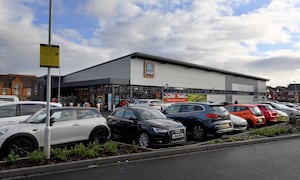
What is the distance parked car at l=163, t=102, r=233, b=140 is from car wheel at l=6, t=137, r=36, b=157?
6261mm

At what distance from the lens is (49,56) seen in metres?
6.56

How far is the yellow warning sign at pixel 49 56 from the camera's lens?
6498 millimetres

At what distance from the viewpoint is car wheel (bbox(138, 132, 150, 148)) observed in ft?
27.9

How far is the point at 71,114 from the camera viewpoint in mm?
8438

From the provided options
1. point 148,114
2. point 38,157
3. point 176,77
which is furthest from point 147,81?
point 38,157

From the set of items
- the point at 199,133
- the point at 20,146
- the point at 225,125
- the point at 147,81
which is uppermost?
the point at 147,81

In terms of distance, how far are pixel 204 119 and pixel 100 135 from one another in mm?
4275

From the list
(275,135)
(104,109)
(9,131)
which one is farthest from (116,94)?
(9,131)

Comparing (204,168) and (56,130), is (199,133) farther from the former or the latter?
(56,130)

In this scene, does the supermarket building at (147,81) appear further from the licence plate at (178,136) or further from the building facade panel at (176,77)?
the licence plate at (178,136)


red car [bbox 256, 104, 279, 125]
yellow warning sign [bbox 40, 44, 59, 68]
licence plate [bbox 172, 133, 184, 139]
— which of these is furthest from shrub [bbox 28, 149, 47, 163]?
red car [bbox 256, 104, 279, 125]

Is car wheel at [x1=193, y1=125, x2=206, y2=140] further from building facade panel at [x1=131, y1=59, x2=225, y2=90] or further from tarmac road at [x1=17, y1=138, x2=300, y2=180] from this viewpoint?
building facade panel at [x1=131, y1=59, x2=225, y2=90]

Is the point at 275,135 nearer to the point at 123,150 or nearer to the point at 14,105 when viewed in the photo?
the point at 123,150

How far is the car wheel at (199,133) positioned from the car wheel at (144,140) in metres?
2.90
